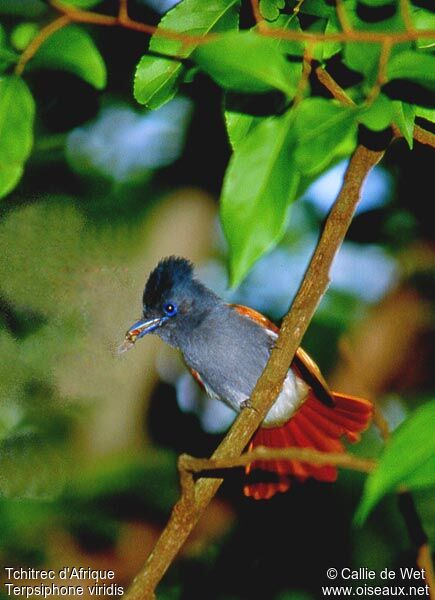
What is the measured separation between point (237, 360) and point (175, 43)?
2408mm

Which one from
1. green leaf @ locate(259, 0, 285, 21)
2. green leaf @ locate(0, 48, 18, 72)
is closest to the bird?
green leaf @ locate(259, 0, 285, 21)

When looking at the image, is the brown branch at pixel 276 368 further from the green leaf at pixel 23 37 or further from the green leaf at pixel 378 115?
the green leaf at pixel 23 37

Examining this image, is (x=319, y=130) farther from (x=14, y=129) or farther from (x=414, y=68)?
(x=14, y=129)

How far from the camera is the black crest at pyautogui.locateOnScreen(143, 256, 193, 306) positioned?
4109 millimetres

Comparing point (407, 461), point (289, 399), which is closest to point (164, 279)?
point (289, 399)

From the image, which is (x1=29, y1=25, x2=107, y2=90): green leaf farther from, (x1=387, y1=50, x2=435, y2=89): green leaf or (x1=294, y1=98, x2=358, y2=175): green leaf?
→ (x1=387, y1=50, x2=435, y2=89): green leaf

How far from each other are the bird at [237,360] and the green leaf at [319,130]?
8.72 ft

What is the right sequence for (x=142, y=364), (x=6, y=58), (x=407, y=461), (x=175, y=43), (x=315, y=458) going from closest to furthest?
(x=407, y=461) < (x=315, y=458) < (x=6, y=58) < (x=175, y=43) < (x=142, y=364)

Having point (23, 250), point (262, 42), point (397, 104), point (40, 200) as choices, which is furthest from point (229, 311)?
point (262, 42)

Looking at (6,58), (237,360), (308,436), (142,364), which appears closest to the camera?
(6,58)

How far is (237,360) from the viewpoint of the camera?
4156 mm

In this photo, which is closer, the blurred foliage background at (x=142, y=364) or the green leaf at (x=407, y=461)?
the green leaf at (x=407, y=461)

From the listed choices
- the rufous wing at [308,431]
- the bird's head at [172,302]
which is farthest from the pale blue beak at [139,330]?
the rufous wing at [308,431]

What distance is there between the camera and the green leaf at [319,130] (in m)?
1.39
